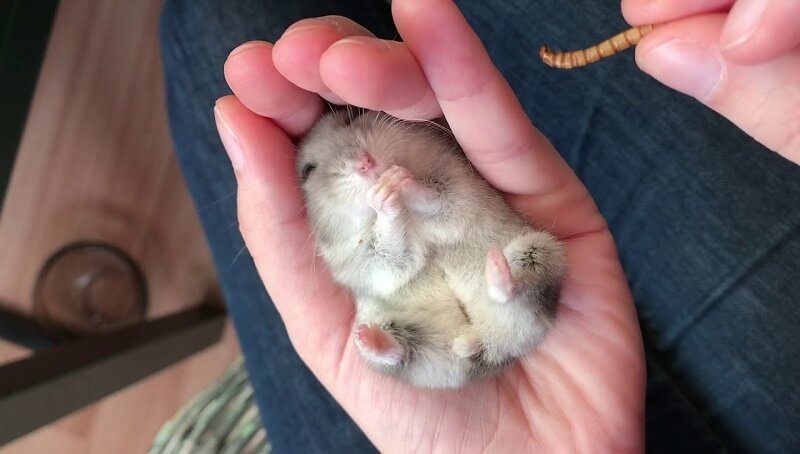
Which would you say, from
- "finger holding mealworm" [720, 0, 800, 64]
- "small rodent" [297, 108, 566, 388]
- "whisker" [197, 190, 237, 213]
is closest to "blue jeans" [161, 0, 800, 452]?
"whisker" [197, 190, 237, 213]

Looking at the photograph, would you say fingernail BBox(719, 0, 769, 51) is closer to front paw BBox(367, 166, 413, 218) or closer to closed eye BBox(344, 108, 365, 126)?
front paw BBox(367, 166, 413, 218)

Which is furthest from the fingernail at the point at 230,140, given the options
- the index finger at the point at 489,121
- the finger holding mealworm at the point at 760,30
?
the finger holding mealworm at the point at 760,30

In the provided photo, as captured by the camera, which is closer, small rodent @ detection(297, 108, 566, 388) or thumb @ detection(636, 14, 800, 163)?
thumb @ detection(636, 14, 800, 163)

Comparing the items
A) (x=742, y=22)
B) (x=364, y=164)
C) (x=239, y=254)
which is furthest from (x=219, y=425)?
(x=742, y=22)

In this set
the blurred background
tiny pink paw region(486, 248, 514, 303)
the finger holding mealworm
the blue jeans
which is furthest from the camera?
the blurred background

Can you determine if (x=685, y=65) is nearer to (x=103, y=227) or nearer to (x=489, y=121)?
(x=489, y=121)

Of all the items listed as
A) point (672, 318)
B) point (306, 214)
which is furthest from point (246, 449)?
point (672, 318)

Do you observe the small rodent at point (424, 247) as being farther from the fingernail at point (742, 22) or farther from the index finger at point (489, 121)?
the fingernail at point (742, 22)
